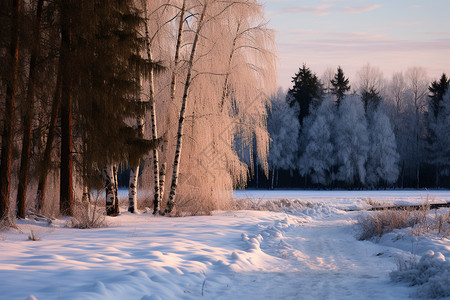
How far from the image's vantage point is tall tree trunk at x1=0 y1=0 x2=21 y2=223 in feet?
33.3

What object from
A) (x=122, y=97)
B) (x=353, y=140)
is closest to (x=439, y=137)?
(x=353, y=140)

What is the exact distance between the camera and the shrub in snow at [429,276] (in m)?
5.18

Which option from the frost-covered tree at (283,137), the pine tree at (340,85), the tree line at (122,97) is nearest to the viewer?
the tree line at (122,97)

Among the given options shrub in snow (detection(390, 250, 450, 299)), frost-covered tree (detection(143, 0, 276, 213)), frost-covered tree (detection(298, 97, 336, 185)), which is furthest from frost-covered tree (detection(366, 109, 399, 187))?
shrub in snow (detection(390, 250, 450, 299))

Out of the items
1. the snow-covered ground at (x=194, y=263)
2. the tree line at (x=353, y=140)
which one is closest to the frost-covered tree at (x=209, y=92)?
the snow-covered ground at (x=194, y=263)

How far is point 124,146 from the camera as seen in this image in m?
12.3

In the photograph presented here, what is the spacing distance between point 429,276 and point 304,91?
50321 millimetres

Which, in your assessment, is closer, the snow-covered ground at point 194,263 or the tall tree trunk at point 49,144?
the snow-covered ground at point 194,263

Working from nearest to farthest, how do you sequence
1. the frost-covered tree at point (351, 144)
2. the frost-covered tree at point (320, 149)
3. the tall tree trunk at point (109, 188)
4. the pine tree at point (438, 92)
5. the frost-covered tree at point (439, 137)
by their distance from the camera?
1. the tall tree trunk at point (109, 188)
2. the frost-covered tree at point (351, 144)
3. the frost-covered tree at point (439, 137)
4. the frost-covered tree at point (320, 149)
5. the pine tree at point (438, 92)

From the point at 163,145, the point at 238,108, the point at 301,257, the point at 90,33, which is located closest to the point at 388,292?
the point at 301,257

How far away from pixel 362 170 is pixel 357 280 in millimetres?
41706

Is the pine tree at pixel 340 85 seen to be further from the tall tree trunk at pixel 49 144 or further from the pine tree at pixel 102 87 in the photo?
the tall tree trunk at pixel 49 144

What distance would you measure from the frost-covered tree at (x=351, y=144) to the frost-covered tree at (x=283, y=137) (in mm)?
4838

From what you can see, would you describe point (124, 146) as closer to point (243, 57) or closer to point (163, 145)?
point (163, 145)
